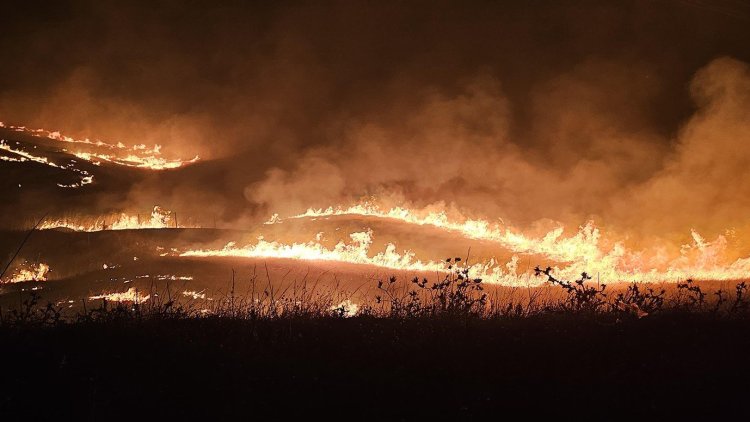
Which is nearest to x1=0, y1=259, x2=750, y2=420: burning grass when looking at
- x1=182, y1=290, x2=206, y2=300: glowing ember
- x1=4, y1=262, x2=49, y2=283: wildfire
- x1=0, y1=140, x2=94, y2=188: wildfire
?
x1=182, y1=290, x2=206, y2=300: glowing ember

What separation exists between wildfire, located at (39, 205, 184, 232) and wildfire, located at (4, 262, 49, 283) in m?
3.74

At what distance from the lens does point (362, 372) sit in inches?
224

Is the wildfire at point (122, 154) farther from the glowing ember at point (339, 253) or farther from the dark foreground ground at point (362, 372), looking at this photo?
the dark foreground ground at point (362, 372)

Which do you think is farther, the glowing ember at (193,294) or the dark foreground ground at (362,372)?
the glowing ember at (193,294)

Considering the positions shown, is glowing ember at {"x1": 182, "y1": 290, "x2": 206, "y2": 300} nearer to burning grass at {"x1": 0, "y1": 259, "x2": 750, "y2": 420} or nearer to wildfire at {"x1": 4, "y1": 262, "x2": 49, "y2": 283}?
wildfire at {"x1": 4, "y1": 262, "x2": 49, "y2": 283}

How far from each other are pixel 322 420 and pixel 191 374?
1.57 meters

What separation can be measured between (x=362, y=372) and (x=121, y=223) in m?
30.1

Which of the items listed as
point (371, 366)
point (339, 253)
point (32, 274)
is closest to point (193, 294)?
point (339, 253)

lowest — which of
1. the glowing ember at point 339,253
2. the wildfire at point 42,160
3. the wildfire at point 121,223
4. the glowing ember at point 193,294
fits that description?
the glowing ember at point 193,294

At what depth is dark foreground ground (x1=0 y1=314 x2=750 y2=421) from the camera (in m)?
4.96

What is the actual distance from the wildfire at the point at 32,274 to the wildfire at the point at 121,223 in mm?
3741

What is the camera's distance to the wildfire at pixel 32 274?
26359 mm

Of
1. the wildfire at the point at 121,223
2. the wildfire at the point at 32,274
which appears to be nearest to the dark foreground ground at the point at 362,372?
the wildfire at the point at 32,274

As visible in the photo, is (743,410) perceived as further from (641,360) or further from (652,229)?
(652,229)
